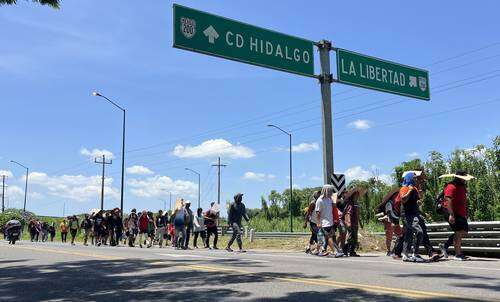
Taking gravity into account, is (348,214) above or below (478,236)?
above

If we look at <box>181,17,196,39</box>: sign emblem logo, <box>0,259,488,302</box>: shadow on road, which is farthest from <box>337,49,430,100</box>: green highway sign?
<box>0,259,488,302</box>: shadow on road

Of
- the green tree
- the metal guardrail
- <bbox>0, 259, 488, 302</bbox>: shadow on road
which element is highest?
the green tree

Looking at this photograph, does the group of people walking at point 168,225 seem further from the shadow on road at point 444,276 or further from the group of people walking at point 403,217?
the shadow on road at point 444,276

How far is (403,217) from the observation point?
1107 centimetres

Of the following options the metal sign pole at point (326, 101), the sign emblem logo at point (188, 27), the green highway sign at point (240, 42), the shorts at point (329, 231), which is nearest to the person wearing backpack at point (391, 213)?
the shorts at point (329, 231)

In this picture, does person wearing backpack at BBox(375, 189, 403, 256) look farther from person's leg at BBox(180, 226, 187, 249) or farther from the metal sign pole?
person's leg at BBox(180, 226, 187, 249)

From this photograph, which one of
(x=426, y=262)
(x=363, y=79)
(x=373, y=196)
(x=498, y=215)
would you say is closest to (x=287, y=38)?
(x=363, y=79)

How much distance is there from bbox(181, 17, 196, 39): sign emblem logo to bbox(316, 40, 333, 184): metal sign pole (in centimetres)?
495

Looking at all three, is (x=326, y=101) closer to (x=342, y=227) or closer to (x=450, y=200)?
(x=342, y=227)

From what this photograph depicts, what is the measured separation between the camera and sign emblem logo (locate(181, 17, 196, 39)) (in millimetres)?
13723

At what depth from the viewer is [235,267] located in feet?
33.2

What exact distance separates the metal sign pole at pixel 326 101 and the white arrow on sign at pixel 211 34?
14.0 feet

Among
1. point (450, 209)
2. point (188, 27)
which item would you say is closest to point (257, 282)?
point (450, 209)

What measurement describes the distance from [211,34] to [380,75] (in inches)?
252
